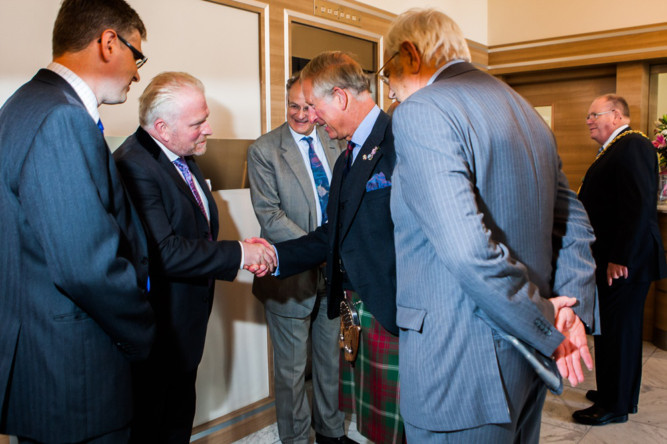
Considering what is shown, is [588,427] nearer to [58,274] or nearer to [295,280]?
[295,280]

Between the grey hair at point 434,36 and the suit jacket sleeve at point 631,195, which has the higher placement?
the grey hair at point 434,36

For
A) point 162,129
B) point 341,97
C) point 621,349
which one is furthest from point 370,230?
point 621,349

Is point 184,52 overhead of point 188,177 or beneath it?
overhead

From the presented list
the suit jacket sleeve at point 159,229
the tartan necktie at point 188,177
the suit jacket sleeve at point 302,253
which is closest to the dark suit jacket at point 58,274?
the suit jacket sleeve at point 159,229

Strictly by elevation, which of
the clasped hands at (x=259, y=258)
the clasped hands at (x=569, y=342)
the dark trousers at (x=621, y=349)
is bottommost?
the dark trousers at (x=621, y=349)

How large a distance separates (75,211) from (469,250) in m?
0.91

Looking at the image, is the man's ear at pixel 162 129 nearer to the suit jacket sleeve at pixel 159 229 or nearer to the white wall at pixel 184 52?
the suit jacket sleeve at pixel 159 229

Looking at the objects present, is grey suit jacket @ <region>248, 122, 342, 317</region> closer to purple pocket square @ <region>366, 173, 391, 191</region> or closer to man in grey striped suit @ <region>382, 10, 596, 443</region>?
purple pocket square @ <region>366, 173, 391, 191</region>

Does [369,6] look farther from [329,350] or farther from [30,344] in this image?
[30,344]

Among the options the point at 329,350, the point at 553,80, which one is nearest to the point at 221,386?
the point at 329,350

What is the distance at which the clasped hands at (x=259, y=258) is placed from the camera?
210cm

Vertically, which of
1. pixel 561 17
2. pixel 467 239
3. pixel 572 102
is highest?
pixel 561 17

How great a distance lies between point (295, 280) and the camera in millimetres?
2566

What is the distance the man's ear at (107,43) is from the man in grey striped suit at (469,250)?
79cm
